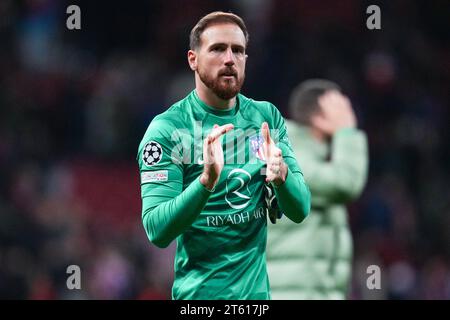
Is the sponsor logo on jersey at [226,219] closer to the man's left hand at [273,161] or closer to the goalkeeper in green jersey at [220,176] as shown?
the goalkeeper in green jersey at [220,176]

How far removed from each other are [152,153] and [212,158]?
0.35 meters

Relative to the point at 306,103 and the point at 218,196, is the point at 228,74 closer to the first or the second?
the point at 218,196

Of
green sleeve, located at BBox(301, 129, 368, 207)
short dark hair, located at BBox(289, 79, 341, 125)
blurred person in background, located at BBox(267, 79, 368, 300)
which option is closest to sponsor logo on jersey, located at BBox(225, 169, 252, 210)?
blurred person in background, located at BBox(267, 79, 368, 300)

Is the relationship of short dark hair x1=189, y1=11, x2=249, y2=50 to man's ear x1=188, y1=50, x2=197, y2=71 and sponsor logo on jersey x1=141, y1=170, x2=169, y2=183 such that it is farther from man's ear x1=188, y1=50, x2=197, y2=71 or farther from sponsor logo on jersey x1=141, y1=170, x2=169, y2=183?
sponsor logo on jersey x1=141, y1=170, x2=169, y2=183

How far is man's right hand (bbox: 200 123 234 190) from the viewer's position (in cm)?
411

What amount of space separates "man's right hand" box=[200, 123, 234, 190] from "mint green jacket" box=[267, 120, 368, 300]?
2011 mm

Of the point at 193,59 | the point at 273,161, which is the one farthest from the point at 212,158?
the point at 193,59

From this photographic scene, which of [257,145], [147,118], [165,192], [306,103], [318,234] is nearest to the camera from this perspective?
[165,192]

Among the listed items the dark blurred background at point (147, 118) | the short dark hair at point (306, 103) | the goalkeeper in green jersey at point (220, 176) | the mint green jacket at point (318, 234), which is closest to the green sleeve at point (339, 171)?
the mint green jacket at point (318, 234)

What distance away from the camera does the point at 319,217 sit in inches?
245

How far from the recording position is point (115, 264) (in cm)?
1002
